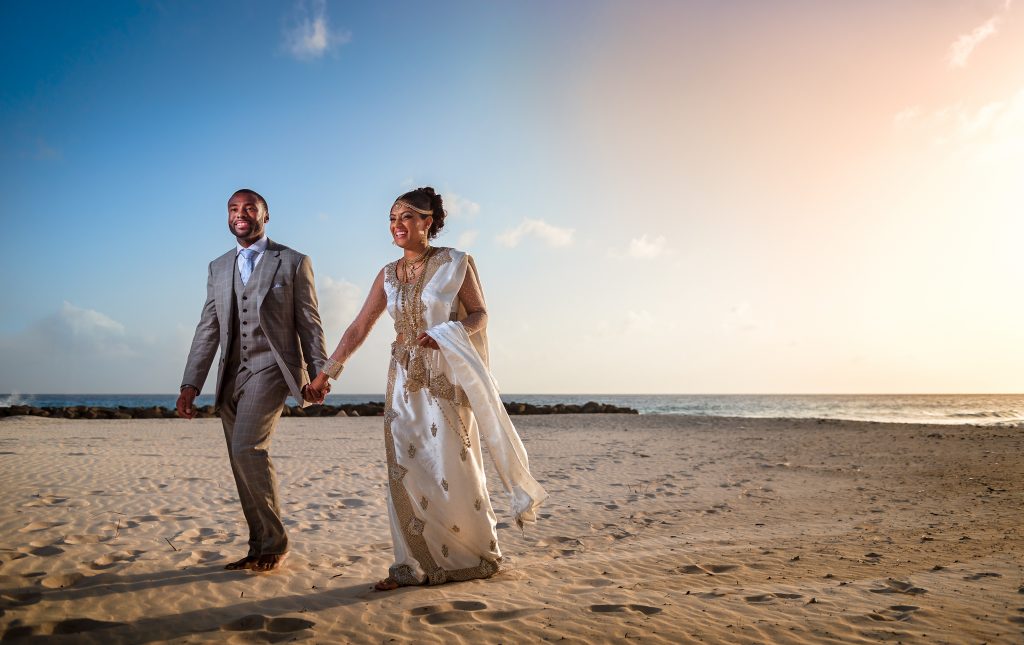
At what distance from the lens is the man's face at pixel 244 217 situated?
175 inches

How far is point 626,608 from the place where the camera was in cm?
358

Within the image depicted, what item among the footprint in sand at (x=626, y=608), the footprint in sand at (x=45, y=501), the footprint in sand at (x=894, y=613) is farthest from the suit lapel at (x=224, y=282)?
the footprint in sand at (x=894, y=613)

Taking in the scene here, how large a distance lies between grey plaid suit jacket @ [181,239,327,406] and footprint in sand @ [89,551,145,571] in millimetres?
1327

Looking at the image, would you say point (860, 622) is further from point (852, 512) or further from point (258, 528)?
point (852, 512)

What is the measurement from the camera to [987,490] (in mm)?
9336

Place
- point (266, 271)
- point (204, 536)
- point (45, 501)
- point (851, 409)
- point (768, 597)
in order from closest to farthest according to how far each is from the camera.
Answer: point (768, 597), point (266, 271), point (204, 536), point (45, 501), point (851, 409)

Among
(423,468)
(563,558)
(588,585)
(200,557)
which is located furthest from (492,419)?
(200,557)

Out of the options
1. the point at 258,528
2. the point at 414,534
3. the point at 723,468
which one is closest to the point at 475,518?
the point at 414,534

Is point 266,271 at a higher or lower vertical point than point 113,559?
higher

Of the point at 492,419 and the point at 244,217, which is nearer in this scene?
the point at 492,419

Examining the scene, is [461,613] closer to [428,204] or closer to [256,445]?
[256,445]

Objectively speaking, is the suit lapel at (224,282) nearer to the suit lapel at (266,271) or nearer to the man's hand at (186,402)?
the suit lapel at (266,271)

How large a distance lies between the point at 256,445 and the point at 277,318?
2.81ft

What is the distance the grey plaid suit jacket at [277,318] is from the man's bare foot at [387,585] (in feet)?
4.16
